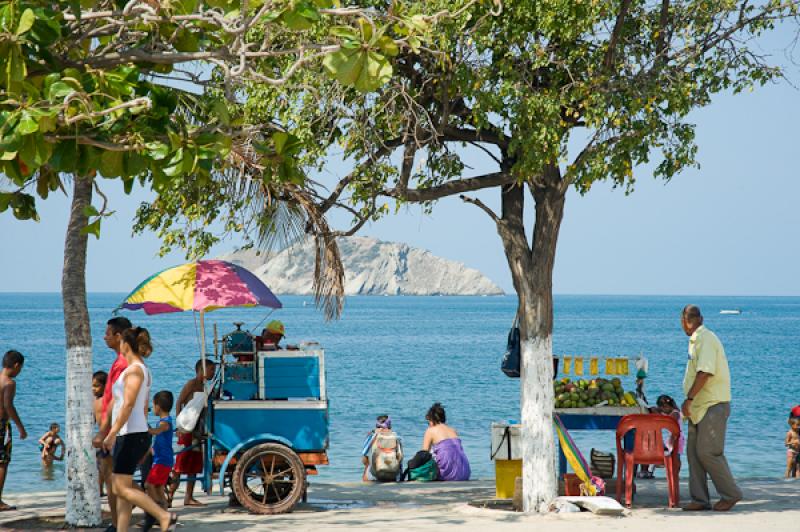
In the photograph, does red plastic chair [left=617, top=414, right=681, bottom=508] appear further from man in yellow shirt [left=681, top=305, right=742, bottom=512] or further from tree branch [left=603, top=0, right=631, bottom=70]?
tree branch [left=603, top=0, right=631, bottom=70]

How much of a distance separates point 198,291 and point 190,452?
1.61 meters

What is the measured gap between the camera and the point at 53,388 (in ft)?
141

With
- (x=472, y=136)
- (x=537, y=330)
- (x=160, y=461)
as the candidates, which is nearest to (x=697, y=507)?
(x=537, y=330)

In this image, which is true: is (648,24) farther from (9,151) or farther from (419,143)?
(9,151)

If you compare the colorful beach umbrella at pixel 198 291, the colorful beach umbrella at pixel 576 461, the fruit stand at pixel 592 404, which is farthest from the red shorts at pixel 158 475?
the fruit stand at pixel 592 404

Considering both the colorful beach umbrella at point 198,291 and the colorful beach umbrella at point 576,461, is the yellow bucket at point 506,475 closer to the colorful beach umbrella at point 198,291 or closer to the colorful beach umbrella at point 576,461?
the colorful beach umbrella at point 576,461

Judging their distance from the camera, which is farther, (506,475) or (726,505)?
(506,475)

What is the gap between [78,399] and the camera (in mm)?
9047

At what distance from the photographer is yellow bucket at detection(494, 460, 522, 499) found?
10.6 m

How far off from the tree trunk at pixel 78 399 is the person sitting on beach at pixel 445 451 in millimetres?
5434

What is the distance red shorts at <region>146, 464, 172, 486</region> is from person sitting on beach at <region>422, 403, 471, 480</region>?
5.12 m

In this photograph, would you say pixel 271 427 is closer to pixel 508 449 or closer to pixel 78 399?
pixel 78 399

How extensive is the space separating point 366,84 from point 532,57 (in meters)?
3.61

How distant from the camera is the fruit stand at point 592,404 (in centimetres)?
1047
